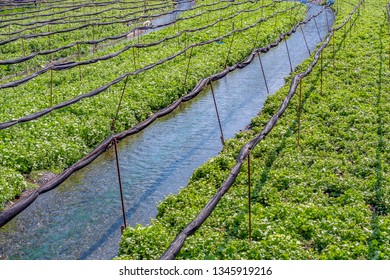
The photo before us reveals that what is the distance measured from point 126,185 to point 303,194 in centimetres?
560

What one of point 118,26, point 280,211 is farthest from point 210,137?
point 118,26

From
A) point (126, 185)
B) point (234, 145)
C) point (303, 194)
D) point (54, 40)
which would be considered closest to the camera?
point (303, 194)

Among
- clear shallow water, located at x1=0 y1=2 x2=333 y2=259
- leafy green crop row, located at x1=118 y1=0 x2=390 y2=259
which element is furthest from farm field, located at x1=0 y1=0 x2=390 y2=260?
clear shallow water, located at x1=0 y1=2 x2=333 y2=259

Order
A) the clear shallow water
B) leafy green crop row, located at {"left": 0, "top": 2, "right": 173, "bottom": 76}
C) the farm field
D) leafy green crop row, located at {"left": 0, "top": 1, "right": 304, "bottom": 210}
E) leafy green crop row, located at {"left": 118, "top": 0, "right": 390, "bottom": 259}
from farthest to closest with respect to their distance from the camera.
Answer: leafy green crop row, located at {"left": 0, "top": 2, "right": 173, "bottom": 76} < leafy green crop row, located at {"left": 0, "top": 1, "right": 304, "bottom": 210} < the clear shallow water < the farm field < leafy green crop row, located at {"left": 118, "top": 0, "right": 390, "bottom": 259}

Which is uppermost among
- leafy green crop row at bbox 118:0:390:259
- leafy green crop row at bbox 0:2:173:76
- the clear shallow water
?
leafy green crop row at bbox 0:2:173:76

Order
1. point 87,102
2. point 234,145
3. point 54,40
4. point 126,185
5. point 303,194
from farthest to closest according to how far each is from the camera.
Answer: point 54,40 → point 87,102 → point 234,145 → point 126,185 → point 303,194

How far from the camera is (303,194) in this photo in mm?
13086

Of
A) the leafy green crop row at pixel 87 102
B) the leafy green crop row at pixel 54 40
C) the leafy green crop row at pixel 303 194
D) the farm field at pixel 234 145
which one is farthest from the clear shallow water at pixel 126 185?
the leafy green crop row at pixel 54 40

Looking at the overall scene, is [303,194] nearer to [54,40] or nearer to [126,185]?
[126,185]

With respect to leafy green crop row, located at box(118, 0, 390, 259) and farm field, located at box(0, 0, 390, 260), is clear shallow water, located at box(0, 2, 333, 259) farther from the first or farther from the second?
leafy green crop row, located at box(118, 0, 390, 259)

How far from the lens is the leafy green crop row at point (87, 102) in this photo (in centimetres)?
1623

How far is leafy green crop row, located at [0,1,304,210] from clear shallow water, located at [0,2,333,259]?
2.49 ft

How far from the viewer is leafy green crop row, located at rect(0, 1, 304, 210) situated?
16234mm

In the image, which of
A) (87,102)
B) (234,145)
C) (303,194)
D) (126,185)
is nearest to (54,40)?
(87,102)
